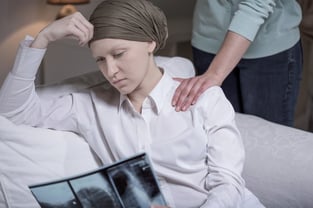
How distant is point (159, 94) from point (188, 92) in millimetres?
68

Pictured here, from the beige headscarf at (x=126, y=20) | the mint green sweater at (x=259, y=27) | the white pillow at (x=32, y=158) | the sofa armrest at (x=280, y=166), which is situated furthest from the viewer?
the mint green sweater at (x=259, y=27)

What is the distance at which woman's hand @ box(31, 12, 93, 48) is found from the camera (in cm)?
117

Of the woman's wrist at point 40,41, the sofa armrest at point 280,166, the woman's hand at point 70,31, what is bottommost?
the sofa armrest at point 280,166

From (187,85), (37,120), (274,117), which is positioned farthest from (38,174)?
(274,117)

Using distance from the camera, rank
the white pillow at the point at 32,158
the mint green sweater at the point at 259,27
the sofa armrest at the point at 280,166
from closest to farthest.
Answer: the white pillow at the point at 32,158 → the sofa armrest at the point at 280,166 → the mint green sweater at the point at 259,27

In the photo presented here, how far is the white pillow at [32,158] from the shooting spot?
49.5 inches

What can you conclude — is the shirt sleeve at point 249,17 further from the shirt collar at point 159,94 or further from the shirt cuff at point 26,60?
the shirt cuff at point 26,60

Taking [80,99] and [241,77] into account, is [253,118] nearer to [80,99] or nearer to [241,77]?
[241,77]

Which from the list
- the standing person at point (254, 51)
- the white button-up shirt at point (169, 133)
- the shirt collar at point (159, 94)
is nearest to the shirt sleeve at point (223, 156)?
the white button-up shirt at point (169, 133)

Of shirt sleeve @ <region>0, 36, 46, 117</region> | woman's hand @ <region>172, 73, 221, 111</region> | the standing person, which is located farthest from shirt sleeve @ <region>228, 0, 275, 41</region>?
shirt sleeve @ <region>0, 36, 46, 117</region>

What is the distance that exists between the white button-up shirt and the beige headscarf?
142 mm

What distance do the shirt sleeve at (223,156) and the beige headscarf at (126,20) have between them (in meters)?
0.22

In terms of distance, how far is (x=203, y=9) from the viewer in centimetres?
165

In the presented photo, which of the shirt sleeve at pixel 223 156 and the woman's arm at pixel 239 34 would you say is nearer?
the shirt sleeve at pixel 223 156
